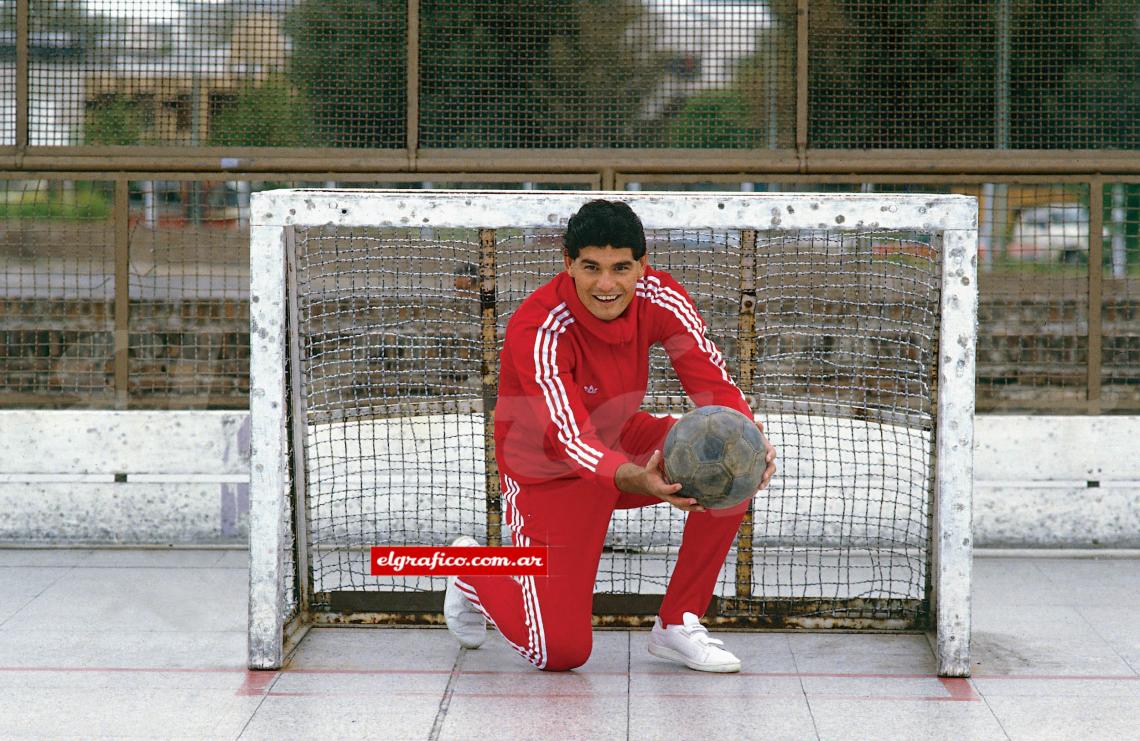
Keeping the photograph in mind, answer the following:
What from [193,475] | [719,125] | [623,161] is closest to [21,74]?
[193,475]

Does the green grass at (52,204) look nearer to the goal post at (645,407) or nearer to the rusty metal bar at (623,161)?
the rusty metal bar at (623,161)

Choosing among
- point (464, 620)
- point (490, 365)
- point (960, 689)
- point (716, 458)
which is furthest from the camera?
point (490, 365)

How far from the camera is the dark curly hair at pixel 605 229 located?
4852 millimetres

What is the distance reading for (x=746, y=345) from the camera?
19.0ft

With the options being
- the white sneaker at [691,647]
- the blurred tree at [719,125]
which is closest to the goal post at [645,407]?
the white sneaker at [691,647]

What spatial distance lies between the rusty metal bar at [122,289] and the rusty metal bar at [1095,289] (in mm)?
5090

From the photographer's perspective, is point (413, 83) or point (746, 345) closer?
point (746, 345)

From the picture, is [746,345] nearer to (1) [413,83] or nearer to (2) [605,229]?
(2) [605,229]

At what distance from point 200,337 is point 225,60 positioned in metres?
1.48

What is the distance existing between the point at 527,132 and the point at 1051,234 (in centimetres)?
283

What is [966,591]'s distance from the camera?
516 centimetres

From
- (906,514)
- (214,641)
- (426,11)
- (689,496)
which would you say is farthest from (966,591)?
(426,11)

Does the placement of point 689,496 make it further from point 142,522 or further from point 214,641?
point 142,522

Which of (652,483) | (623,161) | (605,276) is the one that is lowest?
(652,483)
